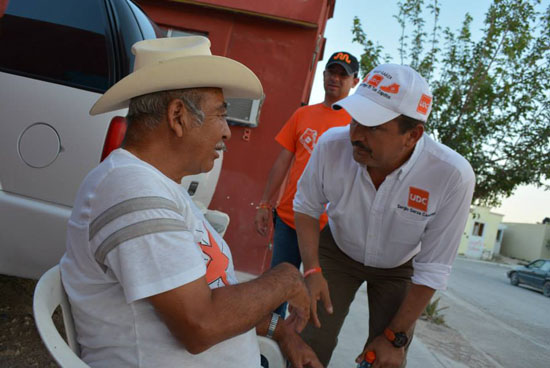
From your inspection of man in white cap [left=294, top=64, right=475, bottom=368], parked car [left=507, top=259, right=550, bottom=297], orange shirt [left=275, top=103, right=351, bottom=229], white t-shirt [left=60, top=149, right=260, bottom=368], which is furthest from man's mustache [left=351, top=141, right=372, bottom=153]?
parked car [left=507, top=259, right=550, bottom=297]

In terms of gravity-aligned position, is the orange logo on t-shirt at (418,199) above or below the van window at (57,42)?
below

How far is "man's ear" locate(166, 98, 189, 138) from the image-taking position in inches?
60.9

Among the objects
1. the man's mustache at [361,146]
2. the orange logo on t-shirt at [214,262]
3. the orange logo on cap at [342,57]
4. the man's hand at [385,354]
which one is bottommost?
the man's hand at [385,354]

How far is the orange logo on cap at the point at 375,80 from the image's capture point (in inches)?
87.2

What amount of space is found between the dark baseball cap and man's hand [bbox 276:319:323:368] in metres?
2.35

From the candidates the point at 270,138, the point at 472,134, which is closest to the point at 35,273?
the point at 270,138

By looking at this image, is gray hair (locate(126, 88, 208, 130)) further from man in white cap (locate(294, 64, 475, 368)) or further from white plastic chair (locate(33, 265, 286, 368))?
man in white cap (locate(294, 64, 475, 368))

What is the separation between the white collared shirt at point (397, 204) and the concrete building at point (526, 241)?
55424 millimetres

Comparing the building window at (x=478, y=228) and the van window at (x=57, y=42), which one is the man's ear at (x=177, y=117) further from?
the building window at (x=478, y=228)

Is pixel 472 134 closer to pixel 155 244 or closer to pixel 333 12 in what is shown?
pixel 333 12

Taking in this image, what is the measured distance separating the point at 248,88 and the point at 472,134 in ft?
21.9

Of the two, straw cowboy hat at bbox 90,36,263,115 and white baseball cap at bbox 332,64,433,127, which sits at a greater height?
white baseball cap at bbox 332,64,433,127

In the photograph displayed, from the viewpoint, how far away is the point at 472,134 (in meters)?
7.66

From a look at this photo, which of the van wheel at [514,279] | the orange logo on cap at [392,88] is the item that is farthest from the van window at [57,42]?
the van wheel at [514,279]
